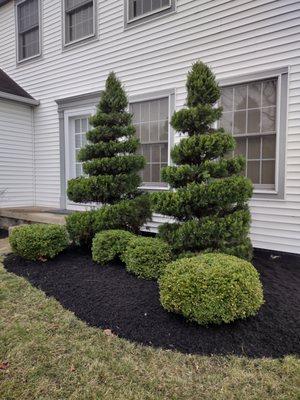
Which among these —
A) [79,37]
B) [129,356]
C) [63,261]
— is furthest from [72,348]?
[79,37]

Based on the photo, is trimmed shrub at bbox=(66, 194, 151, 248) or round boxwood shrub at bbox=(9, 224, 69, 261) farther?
trimmed shrub at bbox=(66, 194, 151, 248)

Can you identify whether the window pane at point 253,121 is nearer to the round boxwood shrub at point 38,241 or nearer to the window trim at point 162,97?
the window trim at point 162,97

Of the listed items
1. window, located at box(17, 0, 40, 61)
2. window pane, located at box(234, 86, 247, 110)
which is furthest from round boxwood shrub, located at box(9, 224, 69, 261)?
window, located at box(17, 0, 40, 61)

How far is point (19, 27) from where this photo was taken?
9.15 metres

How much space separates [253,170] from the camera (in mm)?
5254

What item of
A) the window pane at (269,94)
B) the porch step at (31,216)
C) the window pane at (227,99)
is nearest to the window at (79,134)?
the porch step at (31,216)

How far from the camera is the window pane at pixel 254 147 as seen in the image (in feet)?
17.0

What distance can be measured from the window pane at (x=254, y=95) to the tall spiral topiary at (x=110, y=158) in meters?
2.01

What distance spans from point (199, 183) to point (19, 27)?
8386 millimetres

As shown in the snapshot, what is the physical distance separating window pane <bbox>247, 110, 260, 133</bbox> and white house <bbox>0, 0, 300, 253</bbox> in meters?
0.02

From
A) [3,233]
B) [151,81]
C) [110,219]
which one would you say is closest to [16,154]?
[3,233]

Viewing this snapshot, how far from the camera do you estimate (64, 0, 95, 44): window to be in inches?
296

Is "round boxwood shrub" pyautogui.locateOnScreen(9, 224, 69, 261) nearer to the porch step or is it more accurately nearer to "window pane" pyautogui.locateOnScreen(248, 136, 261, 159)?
the porch step

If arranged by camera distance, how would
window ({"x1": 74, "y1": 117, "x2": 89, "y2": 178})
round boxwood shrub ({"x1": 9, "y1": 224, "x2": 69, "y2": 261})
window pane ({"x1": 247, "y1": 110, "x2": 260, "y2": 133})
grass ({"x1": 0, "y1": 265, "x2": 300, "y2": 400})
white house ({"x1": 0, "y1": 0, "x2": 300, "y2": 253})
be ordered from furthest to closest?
window ({"x1": 74, "y1": 117, "x2": 89, "y2": 178}) < window pane ({"x1": 247, "y1": 110, "x2": 260, "y2": 133}) < white house ({"x1": 0, "y1": 0, "x2": 300, "y2": 253}) < round boxwood shrub ({"x1": 9, "y1": 224, "x2": 69, "y2": 261}) < grass ({"x1": 0, "y1": 265, "x2": 300, "y2": 400})
